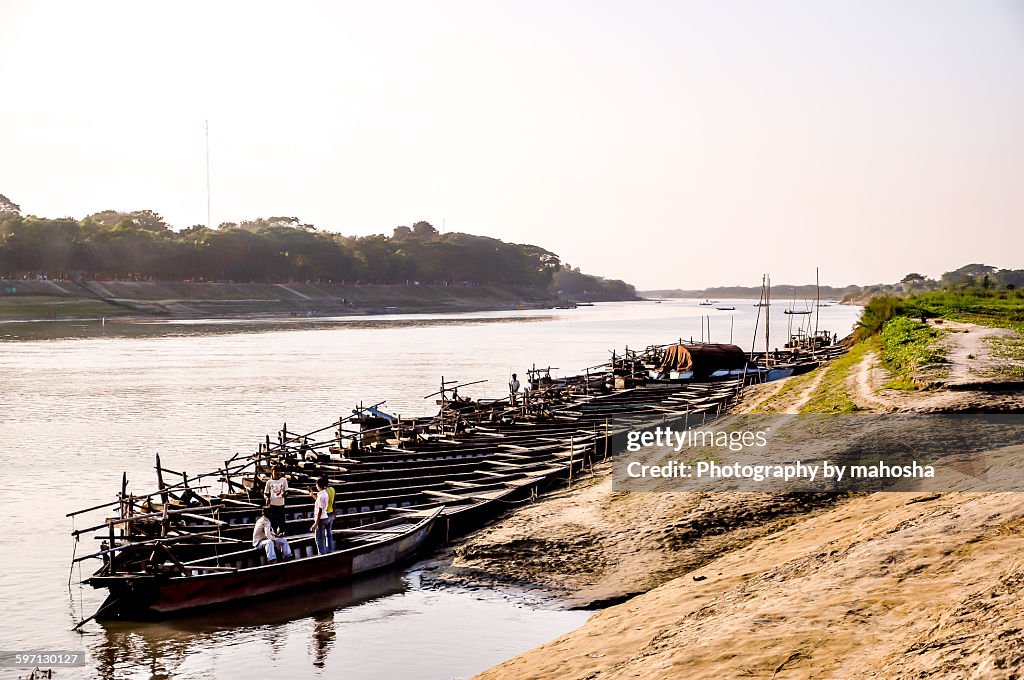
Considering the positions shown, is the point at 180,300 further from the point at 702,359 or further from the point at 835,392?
the point at 835,392

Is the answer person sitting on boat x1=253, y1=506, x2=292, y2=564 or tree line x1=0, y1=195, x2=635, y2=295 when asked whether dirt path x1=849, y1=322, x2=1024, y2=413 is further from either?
tree line x1=0, y1=195, x2=635, y2=295

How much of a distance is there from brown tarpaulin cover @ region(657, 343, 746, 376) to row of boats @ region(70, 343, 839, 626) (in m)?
7.76

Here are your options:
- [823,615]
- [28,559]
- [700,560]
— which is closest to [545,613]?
[700,560]

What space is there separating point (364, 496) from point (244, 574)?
7.62 meters

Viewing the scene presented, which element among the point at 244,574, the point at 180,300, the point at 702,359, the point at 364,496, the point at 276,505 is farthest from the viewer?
the point at 180,300

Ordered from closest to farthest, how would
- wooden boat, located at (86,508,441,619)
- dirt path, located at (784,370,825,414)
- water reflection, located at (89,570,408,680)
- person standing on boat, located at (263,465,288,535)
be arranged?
water reflection, located at (89,570,408,680) → wooden boat, located at (86,508,441,619) → person standing on boat, located at (263,465,288,535) → dirt path, located at (784,370,825,414)

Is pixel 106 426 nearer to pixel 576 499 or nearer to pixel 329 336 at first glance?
pixel 576 499

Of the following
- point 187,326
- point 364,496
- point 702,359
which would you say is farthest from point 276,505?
point 187,326

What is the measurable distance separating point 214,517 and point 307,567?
17.2ft

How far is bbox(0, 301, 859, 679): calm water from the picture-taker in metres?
17.4

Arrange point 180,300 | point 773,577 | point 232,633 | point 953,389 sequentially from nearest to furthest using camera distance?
point 773,577 < point 232,633 < point 953,389 < point 180,300

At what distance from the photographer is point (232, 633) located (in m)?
18.5

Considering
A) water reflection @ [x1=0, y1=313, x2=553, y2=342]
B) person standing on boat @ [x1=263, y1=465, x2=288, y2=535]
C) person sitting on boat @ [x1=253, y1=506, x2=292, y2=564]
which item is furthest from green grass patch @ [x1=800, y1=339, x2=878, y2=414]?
water reflection @ [x1=0, y1=313, x2=553, y2=342]

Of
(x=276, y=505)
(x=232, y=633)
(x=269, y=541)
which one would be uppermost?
(x=276, y=505)
